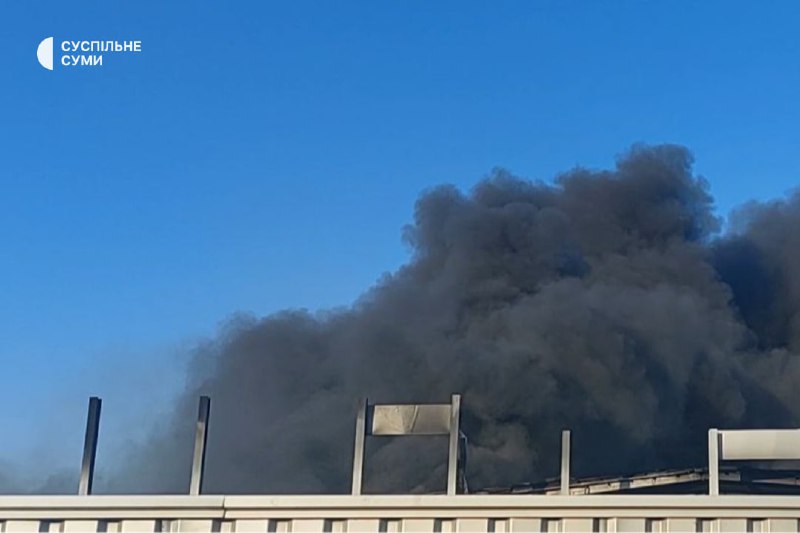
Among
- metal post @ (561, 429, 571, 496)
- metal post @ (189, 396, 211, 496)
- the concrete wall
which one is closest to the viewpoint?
the concrete wall

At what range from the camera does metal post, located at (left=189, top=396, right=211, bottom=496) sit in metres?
3.67

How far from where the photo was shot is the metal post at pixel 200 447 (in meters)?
3.67

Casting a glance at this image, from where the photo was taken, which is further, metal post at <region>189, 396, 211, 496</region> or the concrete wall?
metal post at <region>189, 396, 211, 496</region>

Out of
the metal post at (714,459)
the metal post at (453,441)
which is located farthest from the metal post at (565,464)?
the metal post at (714,459)

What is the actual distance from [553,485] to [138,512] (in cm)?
643

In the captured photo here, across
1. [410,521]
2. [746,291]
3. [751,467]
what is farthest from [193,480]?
[746,291]

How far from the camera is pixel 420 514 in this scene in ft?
11.6

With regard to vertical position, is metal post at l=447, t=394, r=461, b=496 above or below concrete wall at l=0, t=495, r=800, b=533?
above

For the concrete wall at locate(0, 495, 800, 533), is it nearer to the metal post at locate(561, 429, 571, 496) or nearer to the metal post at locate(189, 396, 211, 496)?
the metal post at locate(189, 396, 211, 496)

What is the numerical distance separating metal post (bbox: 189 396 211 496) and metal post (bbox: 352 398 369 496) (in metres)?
0.63

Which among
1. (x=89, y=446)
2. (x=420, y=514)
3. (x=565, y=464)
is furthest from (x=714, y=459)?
(x=89, y=446)

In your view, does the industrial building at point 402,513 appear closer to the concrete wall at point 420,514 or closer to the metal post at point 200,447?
the concrete wall at point 420,514

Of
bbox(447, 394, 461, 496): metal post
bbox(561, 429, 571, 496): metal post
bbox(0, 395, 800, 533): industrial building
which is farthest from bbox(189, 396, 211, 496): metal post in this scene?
bbox(561, 429, 571, 496): metal post

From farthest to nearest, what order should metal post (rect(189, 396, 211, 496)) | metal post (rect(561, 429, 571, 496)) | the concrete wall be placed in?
metal post (rect(561, 429, 571, 496)) < metal post (rect(189, 396, 211, 496)) < the concrete wall
